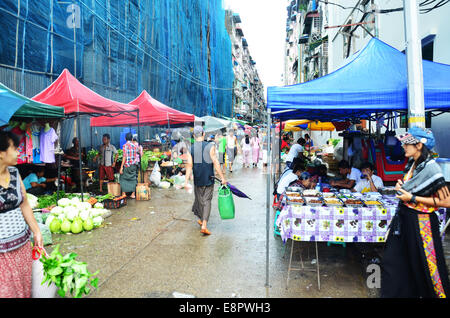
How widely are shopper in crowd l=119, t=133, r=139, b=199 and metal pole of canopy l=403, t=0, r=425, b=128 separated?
6.83 meters

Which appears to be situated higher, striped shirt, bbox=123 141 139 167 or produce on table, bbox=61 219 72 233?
striped shirt, bbox=123 141 139 167

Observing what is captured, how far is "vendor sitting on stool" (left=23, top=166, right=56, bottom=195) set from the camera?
8703 millimetres

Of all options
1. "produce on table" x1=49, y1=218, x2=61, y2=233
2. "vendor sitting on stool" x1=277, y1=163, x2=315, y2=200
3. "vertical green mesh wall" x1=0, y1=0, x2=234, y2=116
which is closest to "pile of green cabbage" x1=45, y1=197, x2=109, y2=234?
"produce on table" x1=49, y1=218, x2=61, y2=233

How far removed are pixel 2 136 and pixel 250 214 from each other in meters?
5.66

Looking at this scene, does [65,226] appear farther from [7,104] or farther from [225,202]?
[225,202]

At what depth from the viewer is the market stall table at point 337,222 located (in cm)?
420

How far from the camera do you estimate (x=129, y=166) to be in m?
9.17

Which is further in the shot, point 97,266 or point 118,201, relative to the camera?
point 118,201

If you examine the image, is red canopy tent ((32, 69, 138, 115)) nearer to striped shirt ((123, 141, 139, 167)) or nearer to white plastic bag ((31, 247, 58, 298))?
striped shirt ((123, 141, 139, 167))

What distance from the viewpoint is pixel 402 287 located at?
336 cm

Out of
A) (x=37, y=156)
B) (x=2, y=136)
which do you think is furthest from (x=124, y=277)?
(x=37, y=156)

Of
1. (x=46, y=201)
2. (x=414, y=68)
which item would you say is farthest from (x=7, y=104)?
(x=414, y=68)

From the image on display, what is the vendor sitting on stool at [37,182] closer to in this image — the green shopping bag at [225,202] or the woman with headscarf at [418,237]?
the green shopping bag at [225,202]
